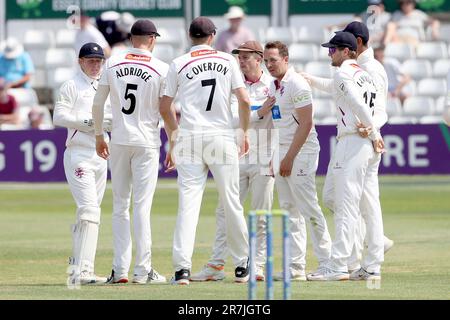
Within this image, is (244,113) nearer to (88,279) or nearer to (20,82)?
(88,279)

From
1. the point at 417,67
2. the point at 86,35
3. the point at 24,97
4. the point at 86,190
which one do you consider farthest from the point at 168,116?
the point at 417,67

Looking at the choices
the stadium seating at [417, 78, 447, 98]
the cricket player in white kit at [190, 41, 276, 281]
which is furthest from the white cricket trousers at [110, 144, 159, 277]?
the stadium seating at [417, 78, 447, 98]

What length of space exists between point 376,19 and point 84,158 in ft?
53.7

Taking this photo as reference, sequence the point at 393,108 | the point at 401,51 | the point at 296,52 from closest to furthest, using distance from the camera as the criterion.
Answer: the point at 393,108 → the point at 296,52 → the point at 401,51

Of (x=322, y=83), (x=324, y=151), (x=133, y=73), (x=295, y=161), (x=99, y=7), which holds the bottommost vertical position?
(x=324, y=151)

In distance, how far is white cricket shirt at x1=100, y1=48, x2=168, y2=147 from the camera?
1102cm

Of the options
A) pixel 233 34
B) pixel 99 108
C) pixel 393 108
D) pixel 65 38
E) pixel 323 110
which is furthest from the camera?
pixel 65 38

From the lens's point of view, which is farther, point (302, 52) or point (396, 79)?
point (302, 52)

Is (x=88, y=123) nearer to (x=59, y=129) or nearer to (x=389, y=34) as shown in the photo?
(x=59, y=129)

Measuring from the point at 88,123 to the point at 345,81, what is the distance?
2318 mm

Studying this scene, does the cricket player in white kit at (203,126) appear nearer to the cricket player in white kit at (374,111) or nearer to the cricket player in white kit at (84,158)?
the cricket player in white kit at (84,158)

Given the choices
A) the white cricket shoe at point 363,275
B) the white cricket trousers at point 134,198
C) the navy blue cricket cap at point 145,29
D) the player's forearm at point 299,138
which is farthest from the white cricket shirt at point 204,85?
the white cricket shoe at point 363,275

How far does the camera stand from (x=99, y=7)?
27.6m
